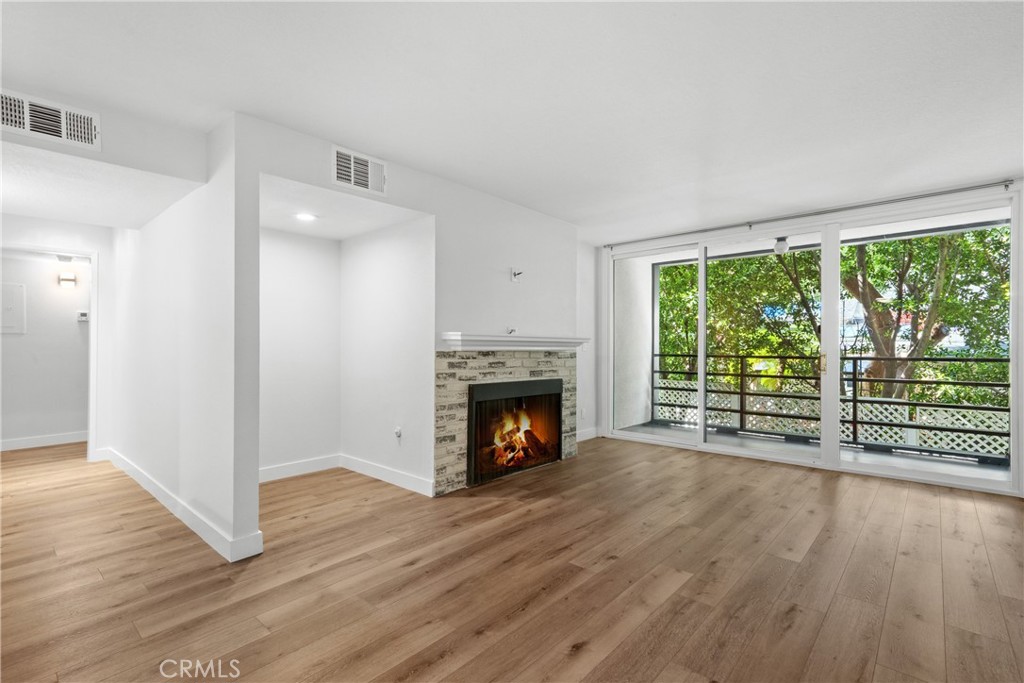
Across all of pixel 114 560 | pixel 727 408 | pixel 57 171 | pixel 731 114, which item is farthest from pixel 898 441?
pixel 57 171

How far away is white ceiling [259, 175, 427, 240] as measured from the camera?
10.1 ft

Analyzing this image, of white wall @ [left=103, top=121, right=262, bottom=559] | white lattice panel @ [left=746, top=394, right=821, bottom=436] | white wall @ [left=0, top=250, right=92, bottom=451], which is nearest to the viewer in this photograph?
white wall @ [left=103, top=121, right=262, bottom=559]

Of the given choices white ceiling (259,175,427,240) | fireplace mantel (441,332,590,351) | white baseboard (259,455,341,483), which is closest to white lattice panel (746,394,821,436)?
fireplace mantel (441,332,590,351)

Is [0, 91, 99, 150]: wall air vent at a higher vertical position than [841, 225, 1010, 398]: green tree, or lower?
higher

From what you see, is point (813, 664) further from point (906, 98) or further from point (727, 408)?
point (727, 408)

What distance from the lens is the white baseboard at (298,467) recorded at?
4.12 m

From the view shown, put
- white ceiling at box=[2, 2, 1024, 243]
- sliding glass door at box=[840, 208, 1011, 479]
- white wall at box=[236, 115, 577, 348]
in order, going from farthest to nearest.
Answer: sliding glass door at box=[840, 208, 1011, 479] < white wall at box=[236, 115, 577, 348] < white ceiling at box=[2, 2, 1024, 243]

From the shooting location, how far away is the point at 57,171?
264cm

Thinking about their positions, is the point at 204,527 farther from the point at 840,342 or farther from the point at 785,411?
the point at 785,411

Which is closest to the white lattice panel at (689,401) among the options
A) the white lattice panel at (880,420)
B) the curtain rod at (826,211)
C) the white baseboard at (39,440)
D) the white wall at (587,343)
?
the white wall at (587,343)

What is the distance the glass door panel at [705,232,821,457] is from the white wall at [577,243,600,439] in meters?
1.38

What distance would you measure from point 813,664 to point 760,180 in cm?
332

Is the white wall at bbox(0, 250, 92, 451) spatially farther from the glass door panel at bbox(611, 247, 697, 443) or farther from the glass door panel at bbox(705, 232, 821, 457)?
the glass door panel at bbox(705, 232, 821, 457)

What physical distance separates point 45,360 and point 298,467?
3.70m
